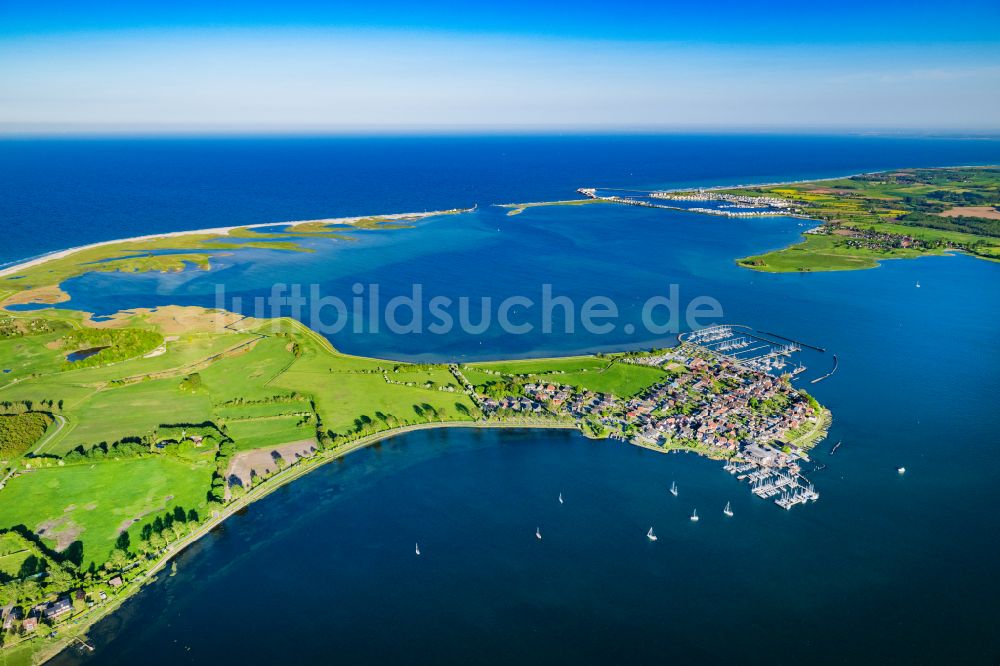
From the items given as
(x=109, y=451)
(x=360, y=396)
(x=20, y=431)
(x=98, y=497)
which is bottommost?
(x=98, y=497)

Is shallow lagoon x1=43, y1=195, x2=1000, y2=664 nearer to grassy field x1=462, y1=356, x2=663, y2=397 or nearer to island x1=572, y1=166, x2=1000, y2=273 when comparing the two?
grassy field x1=462, y1=356, x2=663, y2=397

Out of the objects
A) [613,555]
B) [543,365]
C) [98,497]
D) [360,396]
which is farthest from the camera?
[543,365]

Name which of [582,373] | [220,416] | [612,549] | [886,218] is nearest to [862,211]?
[886,218]

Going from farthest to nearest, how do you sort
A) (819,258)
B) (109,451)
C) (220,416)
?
(819,258), (220,416), (109,451)

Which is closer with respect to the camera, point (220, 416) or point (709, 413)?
point (709, 413)

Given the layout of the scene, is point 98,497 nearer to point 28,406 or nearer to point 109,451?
point 109,451

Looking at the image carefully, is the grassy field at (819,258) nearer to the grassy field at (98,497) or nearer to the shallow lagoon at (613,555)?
the shallow lagoon at (613,555)

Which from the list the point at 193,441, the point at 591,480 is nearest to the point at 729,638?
the point at 591,480
